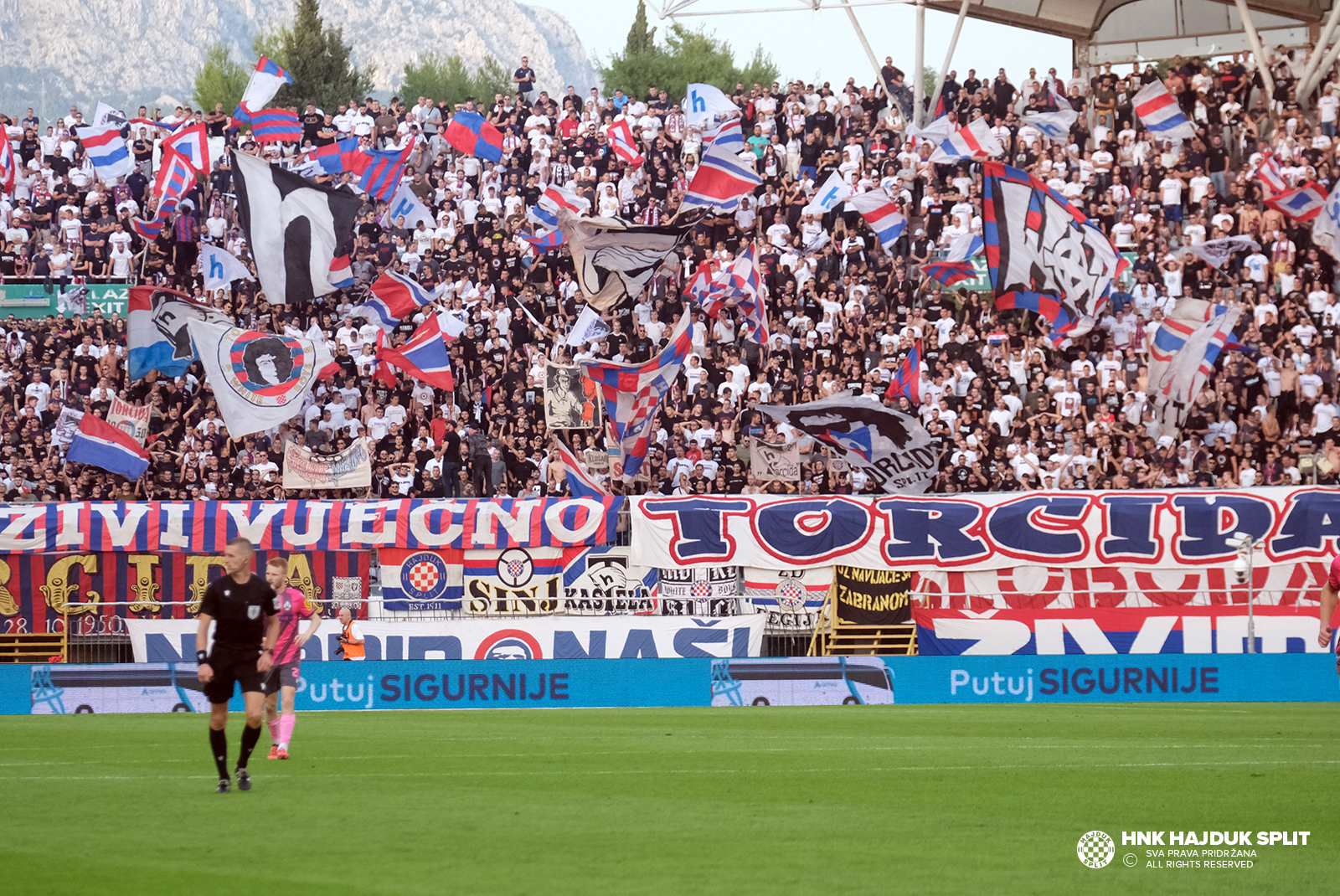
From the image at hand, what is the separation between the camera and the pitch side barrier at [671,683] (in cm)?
2439

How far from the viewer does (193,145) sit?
33.1 meters

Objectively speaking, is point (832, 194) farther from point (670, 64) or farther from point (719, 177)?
point (670, 64)

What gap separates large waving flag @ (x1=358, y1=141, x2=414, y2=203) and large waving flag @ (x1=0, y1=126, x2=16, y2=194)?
8142 mm

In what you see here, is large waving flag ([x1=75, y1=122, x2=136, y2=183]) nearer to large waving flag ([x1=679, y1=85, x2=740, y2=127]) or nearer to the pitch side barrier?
large waving flag ([x1=679, y1=85, x2=740, y2=127])

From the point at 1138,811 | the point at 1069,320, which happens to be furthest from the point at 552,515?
the point at 1138,811

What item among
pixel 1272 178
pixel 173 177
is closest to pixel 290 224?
pixel 173 177

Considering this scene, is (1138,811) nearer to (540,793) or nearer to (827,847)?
(827,847)

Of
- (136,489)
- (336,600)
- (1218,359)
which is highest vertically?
(1218,359)

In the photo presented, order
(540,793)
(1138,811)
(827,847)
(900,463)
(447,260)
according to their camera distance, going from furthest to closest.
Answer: (447,260)
(900,463)
(540,793)
(1138,811)
(827,847)

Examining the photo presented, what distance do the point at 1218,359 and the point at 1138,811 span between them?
65.2 ft

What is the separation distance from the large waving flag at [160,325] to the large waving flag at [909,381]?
494 inches

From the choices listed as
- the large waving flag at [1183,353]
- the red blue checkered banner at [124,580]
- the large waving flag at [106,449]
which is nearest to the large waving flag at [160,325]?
the large waving flag at [106,449]

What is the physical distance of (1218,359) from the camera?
29.3 metres

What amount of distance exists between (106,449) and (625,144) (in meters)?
12.6
